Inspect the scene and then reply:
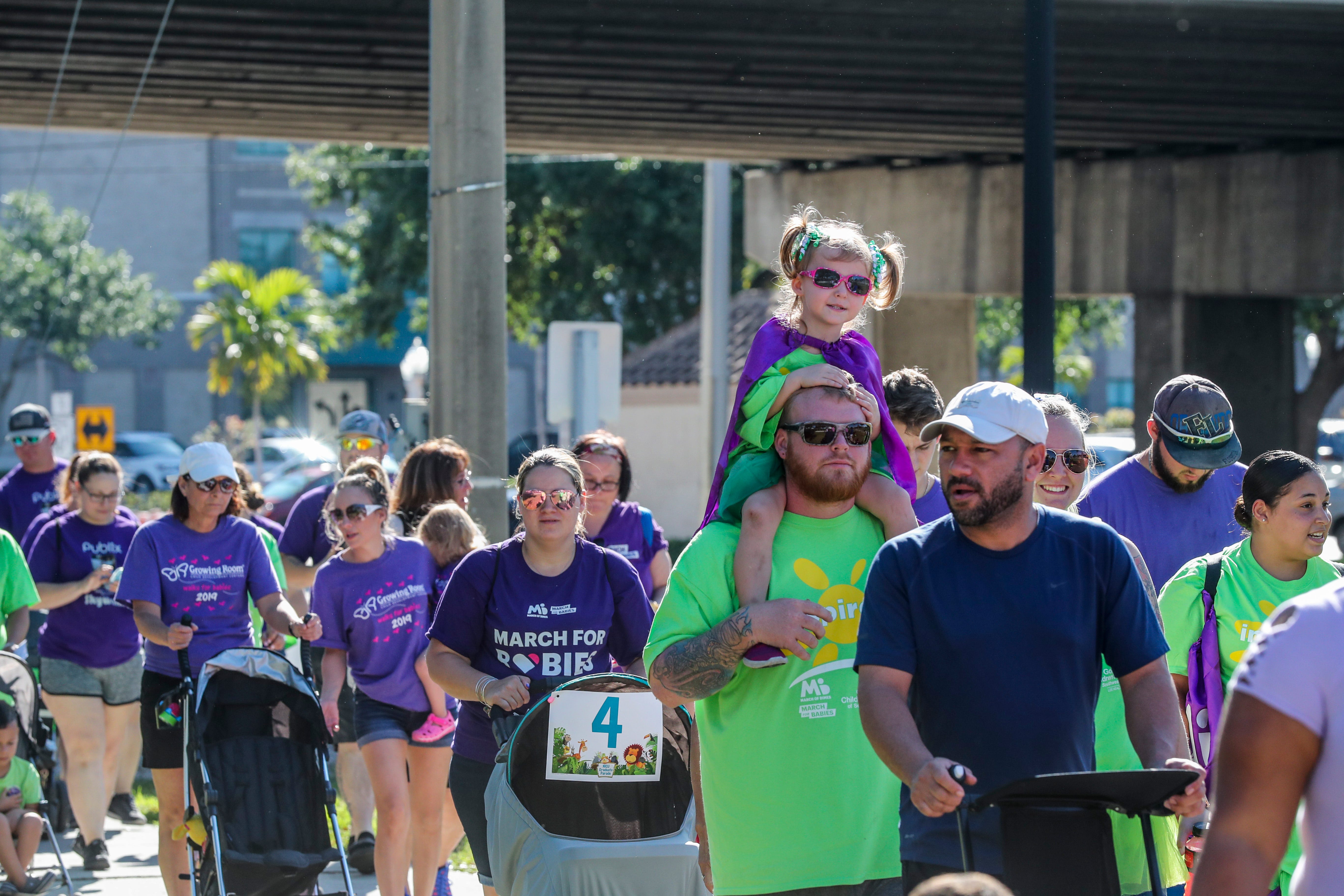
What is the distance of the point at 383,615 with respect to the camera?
668cm

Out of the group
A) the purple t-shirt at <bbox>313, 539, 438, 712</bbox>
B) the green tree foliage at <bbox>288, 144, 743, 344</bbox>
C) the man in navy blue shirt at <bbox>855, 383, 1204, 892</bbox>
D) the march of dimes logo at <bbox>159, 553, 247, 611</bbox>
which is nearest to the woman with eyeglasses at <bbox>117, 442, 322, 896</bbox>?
the march of dimes logo at <bbox>159, 553, 247, 611</bbox>

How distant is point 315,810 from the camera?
6219 millimetres

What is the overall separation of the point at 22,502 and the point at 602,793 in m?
6.74

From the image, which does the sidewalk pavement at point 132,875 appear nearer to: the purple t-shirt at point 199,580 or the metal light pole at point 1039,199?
the purple t-shirt at point 199,580

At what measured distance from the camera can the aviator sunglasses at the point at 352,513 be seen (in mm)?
6730

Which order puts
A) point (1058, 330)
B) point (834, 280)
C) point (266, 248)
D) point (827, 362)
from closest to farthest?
point (827, 362) → point (834, 280) → point (1058, 330) → point (266, 248)

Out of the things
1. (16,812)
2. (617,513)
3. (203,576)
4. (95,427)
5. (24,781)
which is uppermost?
(95,427)

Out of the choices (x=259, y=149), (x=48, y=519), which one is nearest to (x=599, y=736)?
(x=48, y=519)

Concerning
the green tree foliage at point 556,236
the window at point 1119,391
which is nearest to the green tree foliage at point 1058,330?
the green tree foliage at point 556,236

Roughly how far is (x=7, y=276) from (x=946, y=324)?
32787 mm

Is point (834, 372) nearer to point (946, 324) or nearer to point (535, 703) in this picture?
point (535, 703)

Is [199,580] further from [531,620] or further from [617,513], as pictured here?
[531,620]

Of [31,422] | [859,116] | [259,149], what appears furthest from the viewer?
[259,149]

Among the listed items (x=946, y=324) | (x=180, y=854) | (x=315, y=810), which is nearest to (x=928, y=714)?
(x=315, y=810)
